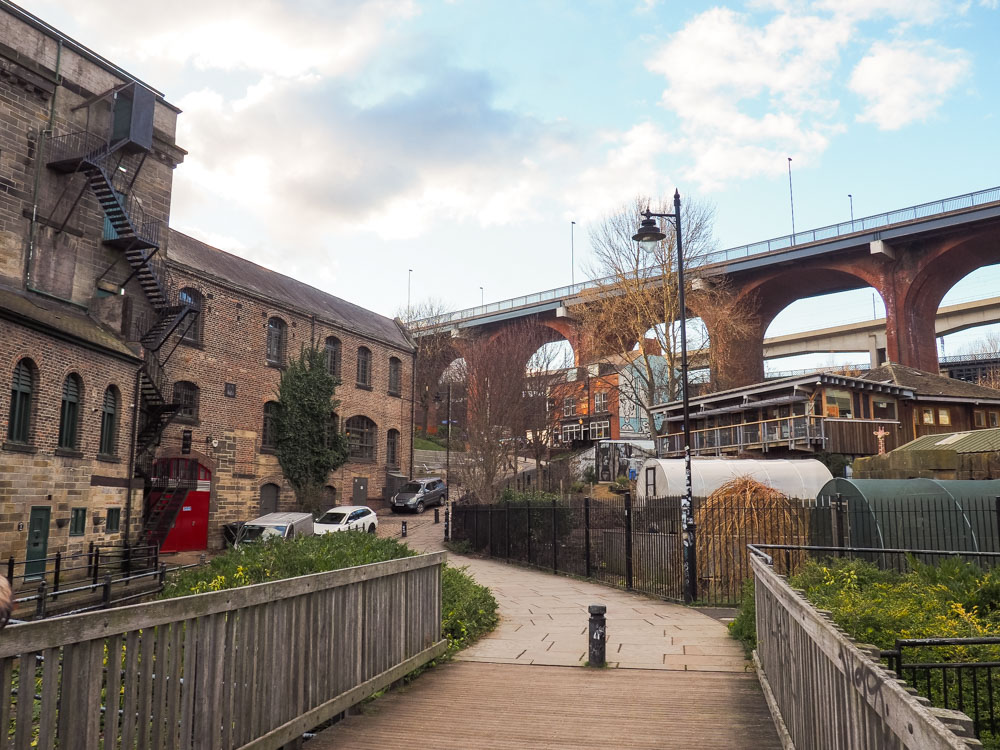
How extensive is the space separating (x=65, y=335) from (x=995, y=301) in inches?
3003

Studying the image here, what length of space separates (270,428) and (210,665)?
30.6m

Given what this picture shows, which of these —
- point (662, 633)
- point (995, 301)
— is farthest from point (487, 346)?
point (995, 301)

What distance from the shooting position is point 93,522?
72.5 feet

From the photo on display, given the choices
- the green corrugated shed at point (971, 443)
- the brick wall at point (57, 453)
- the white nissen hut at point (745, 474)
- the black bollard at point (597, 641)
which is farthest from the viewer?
the white nissen hut at point (745, 474)

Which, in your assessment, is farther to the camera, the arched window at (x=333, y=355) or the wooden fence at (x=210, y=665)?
the arched window at (x=333, y=355)

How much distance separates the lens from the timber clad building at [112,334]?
19.9 meters

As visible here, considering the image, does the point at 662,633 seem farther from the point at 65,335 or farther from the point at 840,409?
the point at 840,409

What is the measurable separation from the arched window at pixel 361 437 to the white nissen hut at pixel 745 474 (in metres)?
17.8

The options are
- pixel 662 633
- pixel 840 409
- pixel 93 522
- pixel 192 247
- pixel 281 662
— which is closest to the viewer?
pixel 281 662

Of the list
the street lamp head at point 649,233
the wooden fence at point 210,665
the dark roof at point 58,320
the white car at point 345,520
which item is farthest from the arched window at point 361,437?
the wooden fence at point 210,665

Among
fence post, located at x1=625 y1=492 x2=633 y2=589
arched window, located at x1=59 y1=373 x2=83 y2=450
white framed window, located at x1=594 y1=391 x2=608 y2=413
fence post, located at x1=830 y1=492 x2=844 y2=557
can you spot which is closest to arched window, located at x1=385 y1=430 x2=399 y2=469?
white framed window, located at x1=594 y1=391 x2=608 y2=413

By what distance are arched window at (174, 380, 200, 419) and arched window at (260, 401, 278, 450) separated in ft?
12.0

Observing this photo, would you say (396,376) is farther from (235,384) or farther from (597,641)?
(597,641)

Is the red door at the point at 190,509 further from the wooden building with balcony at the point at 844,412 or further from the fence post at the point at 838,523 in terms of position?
the wooden building with balcony at the point at 844,412
